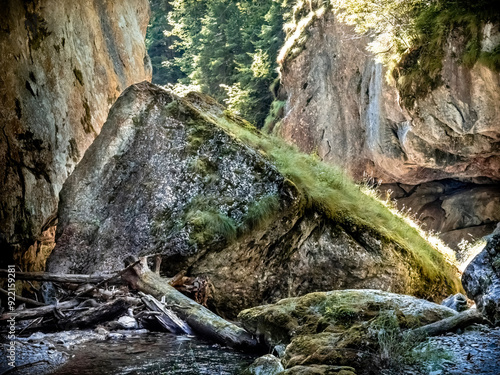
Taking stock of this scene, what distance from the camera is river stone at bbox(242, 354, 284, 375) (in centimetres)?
407

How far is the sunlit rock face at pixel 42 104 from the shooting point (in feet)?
25.8

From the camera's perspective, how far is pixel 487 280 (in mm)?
4895

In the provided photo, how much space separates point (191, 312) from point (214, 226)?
175 cm

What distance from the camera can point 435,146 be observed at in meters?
16.0

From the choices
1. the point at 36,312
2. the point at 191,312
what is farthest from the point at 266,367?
the point at 36,312

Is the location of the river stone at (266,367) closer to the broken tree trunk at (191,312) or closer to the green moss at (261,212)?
the broken tree trunk at (191,312)

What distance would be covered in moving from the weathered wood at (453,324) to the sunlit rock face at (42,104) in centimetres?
633

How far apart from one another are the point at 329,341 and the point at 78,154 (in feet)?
25.7

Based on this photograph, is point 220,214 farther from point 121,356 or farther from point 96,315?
point 121,356

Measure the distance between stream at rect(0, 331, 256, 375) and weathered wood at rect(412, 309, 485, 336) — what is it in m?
1.82

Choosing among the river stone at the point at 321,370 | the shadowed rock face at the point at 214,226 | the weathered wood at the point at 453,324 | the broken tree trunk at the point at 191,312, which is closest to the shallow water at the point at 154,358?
the broken tree trunk at the point at 191,312

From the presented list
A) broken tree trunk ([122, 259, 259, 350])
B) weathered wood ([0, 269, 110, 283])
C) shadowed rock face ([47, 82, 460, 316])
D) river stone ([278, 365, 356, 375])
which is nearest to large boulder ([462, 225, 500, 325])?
river stone ([278, 365, 356, 375])

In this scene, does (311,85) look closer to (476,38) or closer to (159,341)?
(476,38)

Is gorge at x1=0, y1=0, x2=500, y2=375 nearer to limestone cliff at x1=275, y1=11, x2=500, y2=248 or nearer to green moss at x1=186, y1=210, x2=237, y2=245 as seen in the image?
green moss at x1=186, y1=210, x2=237, y2=245
